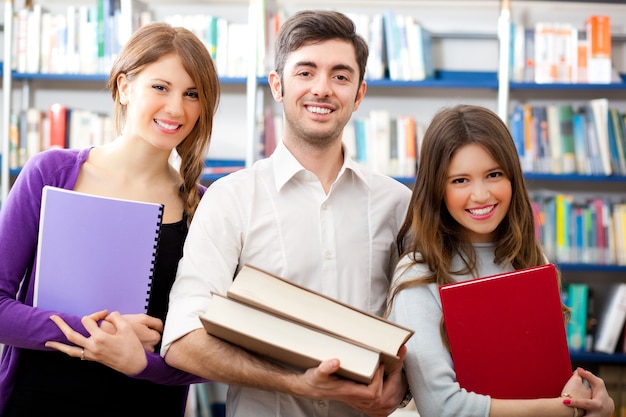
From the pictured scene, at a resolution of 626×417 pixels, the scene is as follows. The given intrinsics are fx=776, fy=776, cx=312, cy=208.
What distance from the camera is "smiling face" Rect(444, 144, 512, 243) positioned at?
172 centimetres

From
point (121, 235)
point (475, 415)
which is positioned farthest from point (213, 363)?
point (475, 415)

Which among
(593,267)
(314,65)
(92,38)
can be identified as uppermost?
(92,38)

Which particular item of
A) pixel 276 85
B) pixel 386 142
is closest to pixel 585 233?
pixel 386 142

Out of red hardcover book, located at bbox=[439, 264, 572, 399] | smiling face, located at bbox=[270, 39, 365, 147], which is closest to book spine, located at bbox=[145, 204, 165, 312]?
smiling face, located at bbox=[270, 39, 365, 147]

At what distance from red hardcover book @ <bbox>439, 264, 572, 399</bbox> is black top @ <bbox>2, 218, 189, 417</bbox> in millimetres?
682

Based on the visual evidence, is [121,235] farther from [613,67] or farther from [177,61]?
[613,67]

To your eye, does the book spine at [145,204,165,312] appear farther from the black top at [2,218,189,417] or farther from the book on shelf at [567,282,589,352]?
the book on shelf at [567,282,589,352]

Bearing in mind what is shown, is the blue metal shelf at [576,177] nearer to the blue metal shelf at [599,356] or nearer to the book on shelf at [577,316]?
the book on shelf at [577,316]

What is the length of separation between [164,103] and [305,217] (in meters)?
0.43

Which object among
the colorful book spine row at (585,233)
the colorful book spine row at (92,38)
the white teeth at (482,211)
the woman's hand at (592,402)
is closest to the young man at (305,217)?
the white teeth at (482,211)

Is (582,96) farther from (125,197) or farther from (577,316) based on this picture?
(125,197)

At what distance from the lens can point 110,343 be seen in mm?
1565

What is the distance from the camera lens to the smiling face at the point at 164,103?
71.5 inches

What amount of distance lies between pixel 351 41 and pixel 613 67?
2.85m
